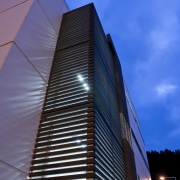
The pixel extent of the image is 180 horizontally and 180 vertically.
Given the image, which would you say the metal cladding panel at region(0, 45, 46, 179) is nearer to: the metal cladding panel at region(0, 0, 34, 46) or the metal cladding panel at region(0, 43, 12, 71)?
the metal cladding panel at region(0, 43, 12, 71)

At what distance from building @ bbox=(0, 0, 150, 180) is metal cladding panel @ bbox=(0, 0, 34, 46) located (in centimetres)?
2

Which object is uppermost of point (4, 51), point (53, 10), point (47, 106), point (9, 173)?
point (53, 10)

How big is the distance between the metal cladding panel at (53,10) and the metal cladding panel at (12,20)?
498mm

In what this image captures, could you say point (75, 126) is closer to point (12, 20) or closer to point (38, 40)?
point (38, 40)

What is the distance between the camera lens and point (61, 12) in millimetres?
4484

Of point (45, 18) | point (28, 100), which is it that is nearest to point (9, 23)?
point (45, 18)

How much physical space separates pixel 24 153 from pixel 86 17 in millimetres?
3222

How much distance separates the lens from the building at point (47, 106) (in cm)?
194

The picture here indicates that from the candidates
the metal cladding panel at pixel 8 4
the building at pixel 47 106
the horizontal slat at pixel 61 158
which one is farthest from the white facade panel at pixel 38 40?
the horizontal slat at pixel 61 158

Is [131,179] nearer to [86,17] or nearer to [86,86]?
[86,86]

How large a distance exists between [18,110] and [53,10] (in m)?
2.61

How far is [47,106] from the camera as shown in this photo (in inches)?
104

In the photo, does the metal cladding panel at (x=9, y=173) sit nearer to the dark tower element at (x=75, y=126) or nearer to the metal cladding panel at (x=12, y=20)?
the dark tower element at (x=75, y=126)

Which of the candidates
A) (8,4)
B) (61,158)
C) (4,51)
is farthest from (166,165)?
(4,51)
